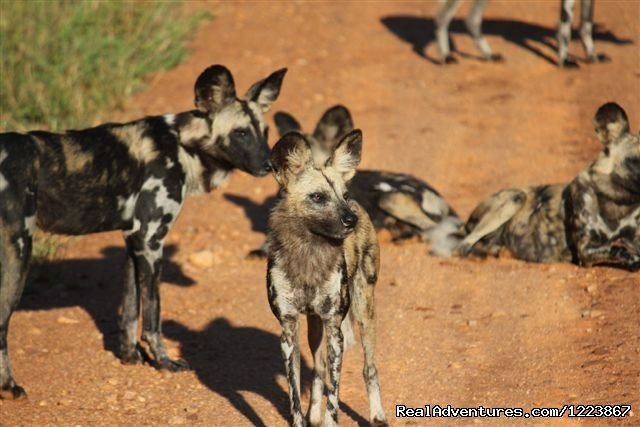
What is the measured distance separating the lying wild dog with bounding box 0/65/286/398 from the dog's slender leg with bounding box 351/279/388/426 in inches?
47.2

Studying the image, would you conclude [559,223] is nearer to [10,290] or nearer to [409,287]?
[409,287]

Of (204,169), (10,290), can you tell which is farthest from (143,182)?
(10,290)

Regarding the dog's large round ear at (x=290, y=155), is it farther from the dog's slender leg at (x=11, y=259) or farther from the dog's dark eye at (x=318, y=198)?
the dog's slender leg at (x=11, y=259)

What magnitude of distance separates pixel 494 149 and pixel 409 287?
282cm

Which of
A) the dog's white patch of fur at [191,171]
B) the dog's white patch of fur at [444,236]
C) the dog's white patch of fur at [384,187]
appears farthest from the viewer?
the dog's white patch of fur at [384,187]

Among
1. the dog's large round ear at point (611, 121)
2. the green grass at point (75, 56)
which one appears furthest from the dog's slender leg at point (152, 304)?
the green grass at point (75, 56)

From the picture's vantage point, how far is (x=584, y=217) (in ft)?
24.1

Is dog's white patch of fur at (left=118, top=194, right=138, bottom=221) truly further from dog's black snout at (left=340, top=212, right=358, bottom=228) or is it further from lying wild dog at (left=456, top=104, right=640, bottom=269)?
lying wild dog at (left=456, top=104, right=640, bottom=269)

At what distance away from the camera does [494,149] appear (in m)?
9.59

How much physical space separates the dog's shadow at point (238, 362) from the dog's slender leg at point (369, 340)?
0.36 ft

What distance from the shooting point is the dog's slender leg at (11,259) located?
554cm

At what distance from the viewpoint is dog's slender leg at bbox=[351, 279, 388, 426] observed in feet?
16.8

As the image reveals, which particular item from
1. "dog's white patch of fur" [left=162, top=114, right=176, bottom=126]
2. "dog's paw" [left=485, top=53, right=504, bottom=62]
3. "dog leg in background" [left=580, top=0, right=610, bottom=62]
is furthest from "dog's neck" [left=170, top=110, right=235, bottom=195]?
"dog leg in background" [left=580, top=0, right=610, bottom=62]

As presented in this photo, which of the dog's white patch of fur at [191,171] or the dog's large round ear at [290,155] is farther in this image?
the dog's white patch of fur at [191,171]
